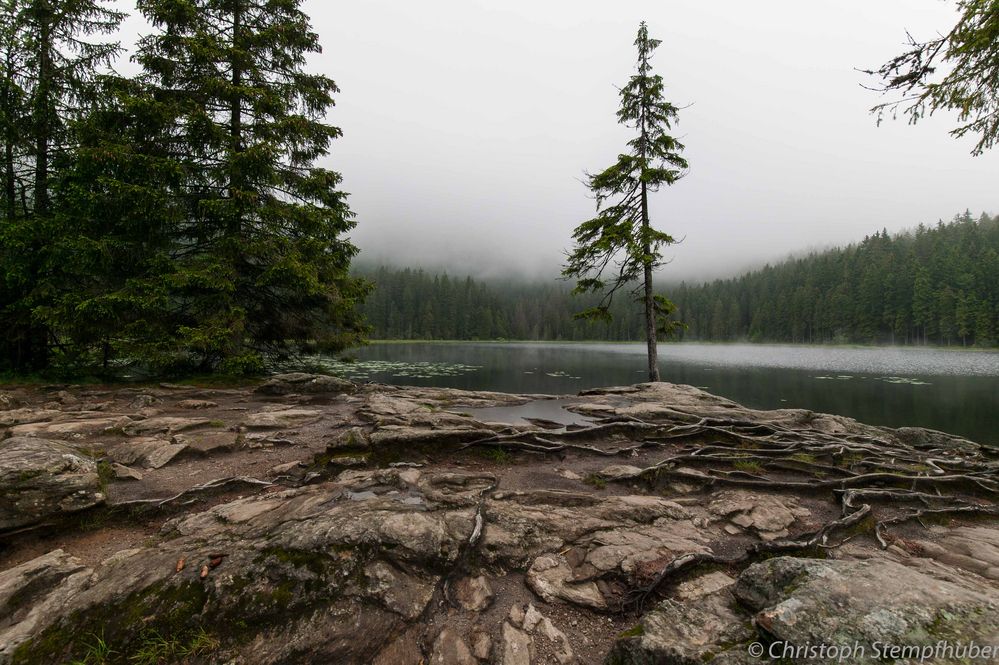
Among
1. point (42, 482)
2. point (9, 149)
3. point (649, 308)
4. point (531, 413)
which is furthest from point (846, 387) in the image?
point (9, 149)

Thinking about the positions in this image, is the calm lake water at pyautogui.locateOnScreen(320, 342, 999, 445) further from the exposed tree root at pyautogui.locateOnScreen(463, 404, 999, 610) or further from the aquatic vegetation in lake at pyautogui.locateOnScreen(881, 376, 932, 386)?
the exposed tree root at pyautogui.locateOnScreen(463, 404, 999, 610)

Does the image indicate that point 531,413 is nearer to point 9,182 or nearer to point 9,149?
point 9,182

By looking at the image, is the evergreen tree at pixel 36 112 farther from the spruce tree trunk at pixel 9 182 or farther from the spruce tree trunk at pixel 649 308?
the spruce tree trunk at pixel 649 308

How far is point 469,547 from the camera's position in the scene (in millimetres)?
4379

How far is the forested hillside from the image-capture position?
7462 centimetres

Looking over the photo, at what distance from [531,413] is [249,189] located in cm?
1369

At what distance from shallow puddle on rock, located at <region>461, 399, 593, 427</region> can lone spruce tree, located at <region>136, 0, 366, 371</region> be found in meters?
7.49

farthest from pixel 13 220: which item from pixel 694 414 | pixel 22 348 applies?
pixel 694 414

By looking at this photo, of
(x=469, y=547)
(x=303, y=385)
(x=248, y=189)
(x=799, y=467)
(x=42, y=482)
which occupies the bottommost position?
(x=799, y=467)

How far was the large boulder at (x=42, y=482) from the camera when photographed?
13.5 feet

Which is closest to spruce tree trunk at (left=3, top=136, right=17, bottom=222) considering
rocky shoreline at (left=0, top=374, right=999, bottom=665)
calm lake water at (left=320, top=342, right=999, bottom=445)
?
rocky shoreline at (left=0, top=374, right=999, bottom=665)

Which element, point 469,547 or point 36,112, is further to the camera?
point 36,112

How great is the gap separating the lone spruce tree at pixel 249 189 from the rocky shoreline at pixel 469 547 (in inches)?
241

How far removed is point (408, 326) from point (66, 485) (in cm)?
11827
